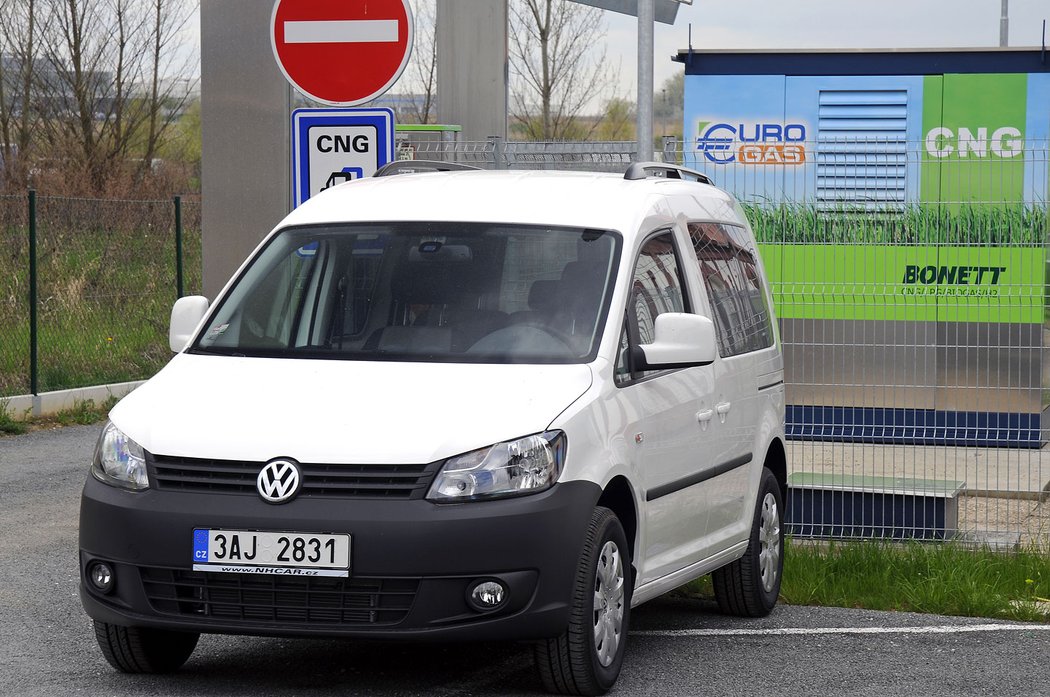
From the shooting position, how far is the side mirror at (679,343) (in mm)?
6355

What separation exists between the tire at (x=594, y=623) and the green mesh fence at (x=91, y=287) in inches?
401

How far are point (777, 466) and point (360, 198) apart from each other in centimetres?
256

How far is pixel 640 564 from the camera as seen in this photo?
21.1ft

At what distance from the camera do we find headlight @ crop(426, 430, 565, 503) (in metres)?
5.52

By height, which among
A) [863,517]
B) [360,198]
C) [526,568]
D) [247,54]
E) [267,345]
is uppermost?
[247,54]

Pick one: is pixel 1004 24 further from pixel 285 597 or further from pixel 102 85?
pixel 285 597

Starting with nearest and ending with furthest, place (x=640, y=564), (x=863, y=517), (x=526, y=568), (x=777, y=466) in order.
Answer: (x=526, y=568), (x=640, y=564), (x=777, y=466), (x=863, y=517)

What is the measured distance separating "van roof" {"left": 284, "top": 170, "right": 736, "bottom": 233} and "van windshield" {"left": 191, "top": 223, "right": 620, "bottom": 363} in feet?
0.19

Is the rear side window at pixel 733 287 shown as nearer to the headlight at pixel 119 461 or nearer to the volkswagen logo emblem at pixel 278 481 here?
the volkswagen logo emblem at pixel 278 481

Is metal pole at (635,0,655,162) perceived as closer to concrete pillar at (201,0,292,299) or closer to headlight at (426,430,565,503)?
concrete pillar at (201,0,292,299)

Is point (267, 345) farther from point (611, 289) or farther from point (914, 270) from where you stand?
point (914, 270)

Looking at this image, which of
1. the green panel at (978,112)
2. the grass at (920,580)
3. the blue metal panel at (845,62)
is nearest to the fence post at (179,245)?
the blue metal panel at (845,62)

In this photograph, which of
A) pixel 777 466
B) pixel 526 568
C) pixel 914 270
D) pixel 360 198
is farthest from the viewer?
pixel 914 270

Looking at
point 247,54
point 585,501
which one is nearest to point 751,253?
point 585,501
